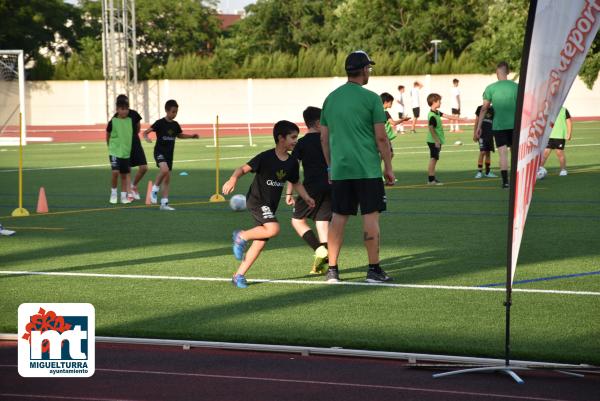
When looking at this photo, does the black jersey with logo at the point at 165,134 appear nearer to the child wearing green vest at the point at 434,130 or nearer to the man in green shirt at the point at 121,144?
the man in green shirt at the point at 121,144

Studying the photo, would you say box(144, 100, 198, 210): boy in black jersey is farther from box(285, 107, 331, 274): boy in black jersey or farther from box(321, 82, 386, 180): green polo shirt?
box(321, 82, 386, 180): green polo shirt

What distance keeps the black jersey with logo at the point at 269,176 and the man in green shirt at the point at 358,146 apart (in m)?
0.40

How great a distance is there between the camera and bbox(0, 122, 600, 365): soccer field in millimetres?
8594

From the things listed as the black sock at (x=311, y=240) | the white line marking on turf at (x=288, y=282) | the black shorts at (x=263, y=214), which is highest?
the black shorts at (x=263, y=214)

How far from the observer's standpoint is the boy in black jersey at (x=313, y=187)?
1200cm

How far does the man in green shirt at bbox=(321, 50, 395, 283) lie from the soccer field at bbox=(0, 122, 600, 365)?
0.76 m

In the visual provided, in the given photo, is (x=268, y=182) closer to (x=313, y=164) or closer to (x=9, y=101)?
(x=313, y=164)

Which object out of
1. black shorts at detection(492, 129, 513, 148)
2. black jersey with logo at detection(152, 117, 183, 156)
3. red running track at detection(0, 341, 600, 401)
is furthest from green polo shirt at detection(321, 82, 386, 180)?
black shorts at detection(492, 129, 513, 148)

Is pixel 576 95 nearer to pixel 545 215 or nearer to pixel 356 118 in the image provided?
pixel 545 215

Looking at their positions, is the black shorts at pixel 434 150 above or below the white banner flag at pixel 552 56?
below

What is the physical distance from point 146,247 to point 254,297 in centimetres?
393

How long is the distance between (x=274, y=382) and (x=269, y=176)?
13.0ft

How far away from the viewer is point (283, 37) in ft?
303

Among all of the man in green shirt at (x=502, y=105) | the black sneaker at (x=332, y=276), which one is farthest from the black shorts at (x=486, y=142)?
the black sneaker at (x=332, y=276)
